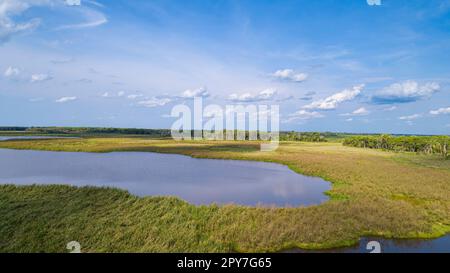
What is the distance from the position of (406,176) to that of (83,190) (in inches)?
1116

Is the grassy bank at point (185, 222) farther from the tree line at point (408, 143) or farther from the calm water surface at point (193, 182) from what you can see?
the tree line at point (408, 143)

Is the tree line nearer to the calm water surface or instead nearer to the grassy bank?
the calm water surface

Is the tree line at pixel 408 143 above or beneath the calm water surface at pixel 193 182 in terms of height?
above

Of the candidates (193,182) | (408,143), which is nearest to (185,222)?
(193,182)

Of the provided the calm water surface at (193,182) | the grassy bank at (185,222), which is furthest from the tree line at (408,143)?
the grassy bank at (185,222)

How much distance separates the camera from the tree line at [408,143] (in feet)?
211

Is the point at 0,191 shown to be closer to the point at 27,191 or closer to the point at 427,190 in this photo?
the point at 27,191

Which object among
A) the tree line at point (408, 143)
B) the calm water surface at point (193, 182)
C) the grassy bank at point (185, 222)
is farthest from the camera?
the tree line at point (408, 143)

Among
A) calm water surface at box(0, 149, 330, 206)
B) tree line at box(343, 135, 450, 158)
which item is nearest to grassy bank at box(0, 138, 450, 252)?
calm water surface at box(0, 149, 330, 206)

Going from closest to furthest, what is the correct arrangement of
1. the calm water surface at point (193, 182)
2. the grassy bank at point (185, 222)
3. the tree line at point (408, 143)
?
the grassy bank at point (185, 222), the calm water surface at point (193, 182), the tree line at point (408, 143)

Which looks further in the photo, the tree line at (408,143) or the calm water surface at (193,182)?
the tree line at (408,143)

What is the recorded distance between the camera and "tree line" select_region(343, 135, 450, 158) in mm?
64250

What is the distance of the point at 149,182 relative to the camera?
21734 mm
